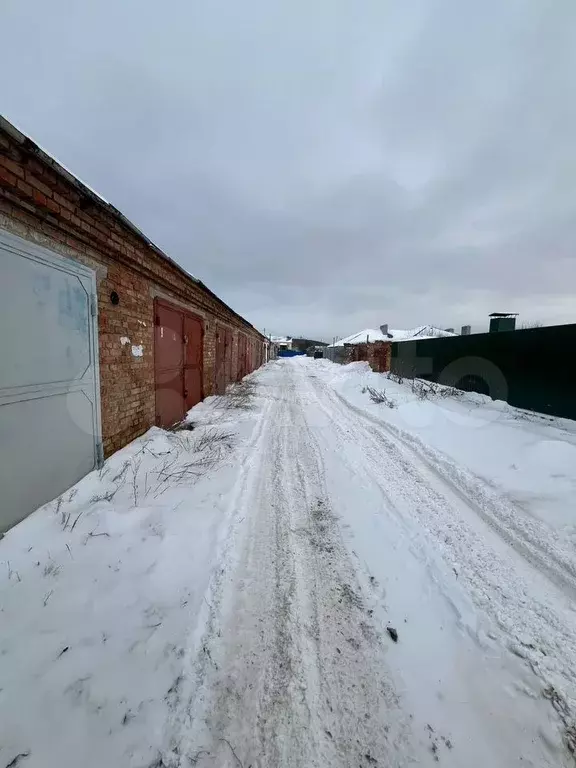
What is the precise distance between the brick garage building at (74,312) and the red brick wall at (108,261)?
11mm

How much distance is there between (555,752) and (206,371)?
8.44m

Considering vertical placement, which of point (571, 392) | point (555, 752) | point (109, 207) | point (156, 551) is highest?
point (109, 207)

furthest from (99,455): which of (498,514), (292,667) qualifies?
(498,514)

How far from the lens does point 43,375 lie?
2930 millimetres

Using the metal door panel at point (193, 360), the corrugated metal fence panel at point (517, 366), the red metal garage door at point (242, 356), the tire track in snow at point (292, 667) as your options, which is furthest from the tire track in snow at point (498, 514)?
the red metal garage door at point (242, 356)

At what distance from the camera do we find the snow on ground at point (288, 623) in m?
Answer: 1.43

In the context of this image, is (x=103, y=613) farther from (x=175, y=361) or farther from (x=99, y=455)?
(x=175, y=361)

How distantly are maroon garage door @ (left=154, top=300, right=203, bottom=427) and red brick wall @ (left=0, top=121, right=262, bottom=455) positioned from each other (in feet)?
0.94

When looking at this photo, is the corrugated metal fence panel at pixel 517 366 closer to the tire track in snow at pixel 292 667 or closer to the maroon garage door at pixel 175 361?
the tire track in snow at pixel 292 667

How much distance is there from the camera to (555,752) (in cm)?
141

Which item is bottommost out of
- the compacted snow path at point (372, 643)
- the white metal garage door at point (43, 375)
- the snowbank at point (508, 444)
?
the compacted snow path at point (372, 643)

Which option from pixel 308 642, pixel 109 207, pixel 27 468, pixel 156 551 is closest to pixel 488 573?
pixel 308 642

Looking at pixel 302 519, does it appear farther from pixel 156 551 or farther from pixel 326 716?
pixel 326 716

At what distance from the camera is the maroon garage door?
18.7 ft
